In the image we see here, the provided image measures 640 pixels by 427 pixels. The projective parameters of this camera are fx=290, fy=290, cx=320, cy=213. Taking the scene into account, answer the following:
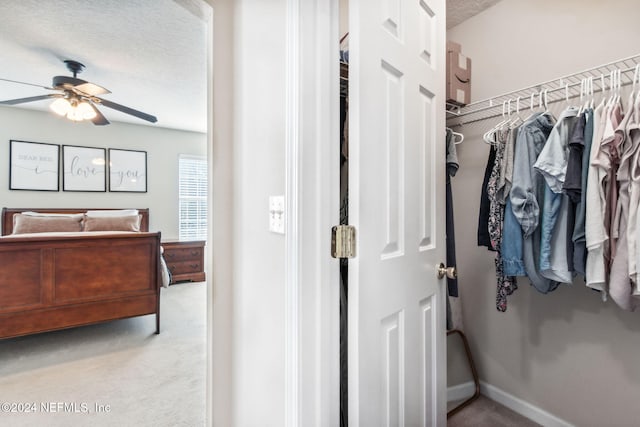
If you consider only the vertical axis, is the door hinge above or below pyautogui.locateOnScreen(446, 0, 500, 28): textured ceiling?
below

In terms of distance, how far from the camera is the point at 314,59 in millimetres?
725

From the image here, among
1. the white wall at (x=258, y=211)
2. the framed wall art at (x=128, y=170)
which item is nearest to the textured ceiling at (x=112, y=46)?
the white wall at (x=258, y=211)

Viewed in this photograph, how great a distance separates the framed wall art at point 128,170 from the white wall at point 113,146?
7 cm

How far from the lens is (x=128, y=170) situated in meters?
4.49

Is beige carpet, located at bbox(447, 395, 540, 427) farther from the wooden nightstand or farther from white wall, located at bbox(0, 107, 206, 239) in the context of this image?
white wall, located at bbox(0, 107, 206, 239)

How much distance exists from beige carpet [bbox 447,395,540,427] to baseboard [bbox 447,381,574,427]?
26mm

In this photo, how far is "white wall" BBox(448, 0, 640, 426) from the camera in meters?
1.30

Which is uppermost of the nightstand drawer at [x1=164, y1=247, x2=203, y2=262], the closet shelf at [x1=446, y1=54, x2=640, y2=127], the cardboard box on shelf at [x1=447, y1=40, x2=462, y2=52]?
the cardboard box on shelf at [x1=447, y1=40, x2=462, y2=52]

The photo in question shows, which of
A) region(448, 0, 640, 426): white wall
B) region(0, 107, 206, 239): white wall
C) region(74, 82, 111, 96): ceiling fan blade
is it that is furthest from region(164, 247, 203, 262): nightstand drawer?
region(448, 0, 640, 426): white wall

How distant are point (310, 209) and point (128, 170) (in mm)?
4821

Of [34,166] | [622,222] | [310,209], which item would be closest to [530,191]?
[622,222]

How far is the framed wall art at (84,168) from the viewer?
409 cm

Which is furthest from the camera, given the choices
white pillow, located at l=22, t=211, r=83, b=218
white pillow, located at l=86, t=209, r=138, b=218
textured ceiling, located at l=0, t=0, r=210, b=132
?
white pillow, located at l=86, t=209, r=138, b=218

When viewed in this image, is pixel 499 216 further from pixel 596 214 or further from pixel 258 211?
pixel 258 211
